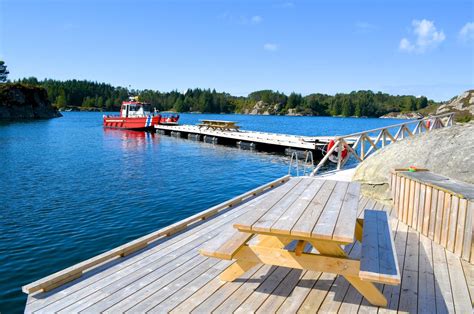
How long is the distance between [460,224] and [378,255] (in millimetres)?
1936

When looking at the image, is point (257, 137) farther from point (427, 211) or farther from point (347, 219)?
point (347, 219)

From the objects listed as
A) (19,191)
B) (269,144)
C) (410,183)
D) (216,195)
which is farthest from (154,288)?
(269,144)

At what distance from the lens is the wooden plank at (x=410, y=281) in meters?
3.44

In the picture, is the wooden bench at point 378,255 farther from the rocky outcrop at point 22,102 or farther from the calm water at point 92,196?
the rocky outcrop at point 22,102

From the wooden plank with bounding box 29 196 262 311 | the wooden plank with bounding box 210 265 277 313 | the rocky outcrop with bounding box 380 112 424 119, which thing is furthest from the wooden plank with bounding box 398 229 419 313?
the rocky outcrop with bounding box 380 112 424 119

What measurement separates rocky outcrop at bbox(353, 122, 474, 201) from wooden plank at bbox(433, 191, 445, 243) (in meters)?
1.85

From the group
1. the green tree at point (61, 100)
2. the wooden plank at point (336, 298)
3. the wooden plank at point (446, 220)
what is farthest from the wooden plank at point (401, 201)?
the green tree at point (61, 100)

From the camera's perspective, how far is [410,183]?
6.16m

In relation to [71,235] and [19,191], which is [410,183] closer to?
[71,235]

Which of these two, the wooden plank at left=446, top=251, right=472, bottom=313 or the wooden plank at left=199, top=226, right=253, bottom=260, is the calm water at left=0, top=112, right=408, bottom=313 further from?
the wooden plank at left=446, top=251, right=472, bottom=313

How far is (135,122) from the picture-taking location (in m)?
44.0

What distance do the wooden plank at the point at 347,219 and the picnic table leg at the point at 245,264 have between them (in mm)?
613

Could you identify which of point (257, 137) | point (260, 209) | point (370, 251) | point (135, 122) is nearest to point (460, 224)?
point (370, 251)

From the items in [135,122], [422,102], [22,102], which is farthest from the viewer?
[422,102]
